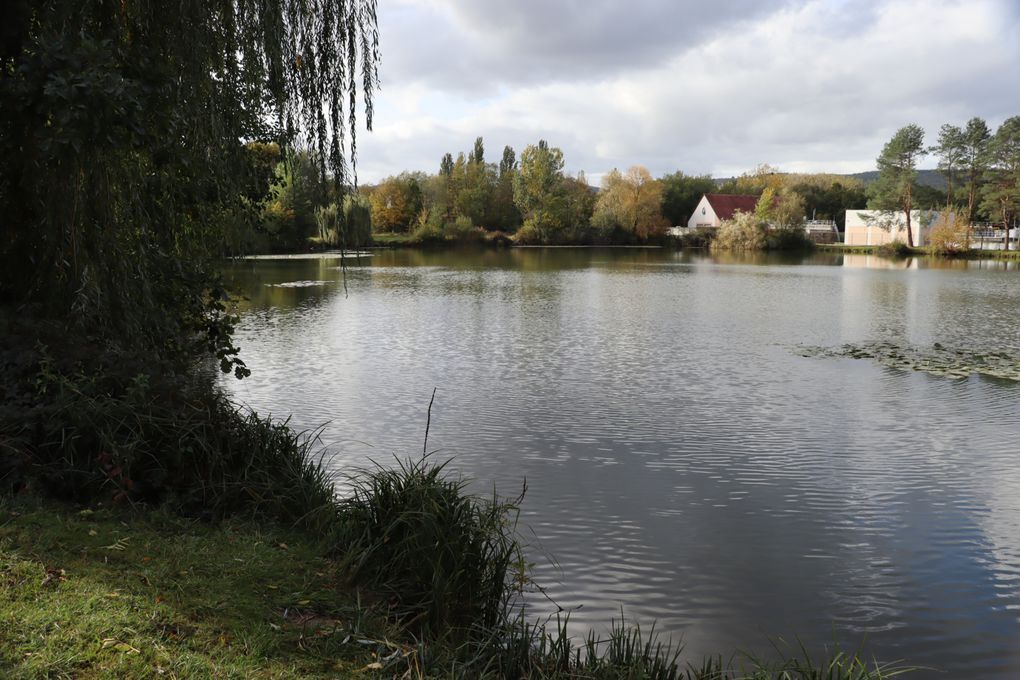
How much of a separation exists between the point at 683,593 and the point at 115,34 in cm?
504

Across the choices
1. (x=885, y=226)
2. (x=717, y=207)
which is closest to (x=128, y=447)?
(x=885, y=226)

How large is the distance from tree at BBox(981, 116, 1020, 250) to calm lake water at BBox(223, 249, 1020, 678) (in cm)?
4647

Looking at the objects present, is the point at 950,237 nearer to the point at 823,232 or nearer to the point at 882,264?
the point at 882,264

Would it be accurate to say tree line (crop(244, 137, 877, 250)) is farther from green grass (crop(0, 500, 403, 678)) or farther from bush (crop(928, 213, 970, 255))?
green grass (crop(0, 500, 403, 678))

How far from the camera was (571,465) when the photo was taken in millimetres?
8062

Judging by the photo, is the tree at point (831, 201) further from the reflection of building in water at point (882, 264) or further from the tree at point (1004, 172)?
the reflection of building in water at point (882, 264)

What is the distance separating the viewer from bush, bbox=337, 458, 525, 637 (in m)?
4.19

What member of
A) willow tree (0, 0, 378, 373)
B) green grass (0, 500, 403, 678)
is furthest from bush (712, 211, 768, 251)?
green grass (0, 500, 403, 678)

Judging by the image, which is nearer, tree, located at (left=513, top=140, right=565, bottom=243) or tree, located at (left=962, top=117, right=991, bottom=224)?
tree, located at (left=962, top=117, right=991, bottom=224)

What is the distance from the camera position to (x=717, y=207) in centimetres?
8750

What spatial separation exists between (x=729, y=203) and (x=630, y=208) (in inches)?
561

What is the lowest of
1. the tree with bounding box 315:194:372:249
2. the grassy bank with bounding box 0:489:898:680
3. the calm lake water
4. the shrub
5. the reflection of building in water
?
the calm lake water

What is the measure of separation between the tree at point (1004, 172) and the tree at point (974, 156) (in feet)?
3.62

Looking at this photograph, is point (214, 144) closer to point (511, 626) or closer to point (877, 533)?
point (511, 626)
